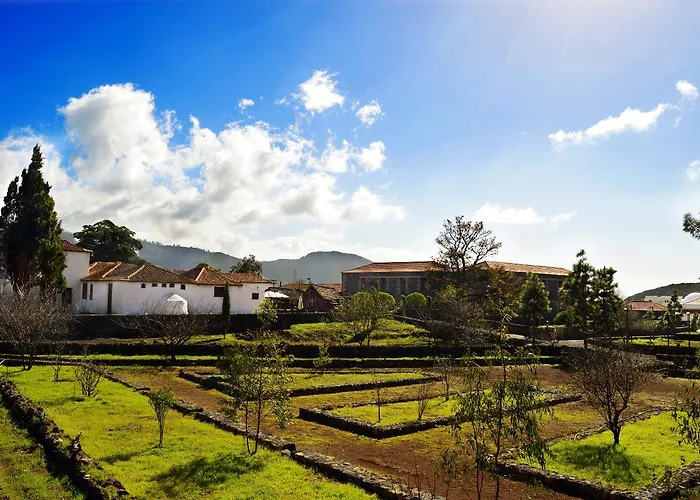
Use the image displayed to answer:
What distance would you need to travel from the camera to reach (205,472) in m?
11.0

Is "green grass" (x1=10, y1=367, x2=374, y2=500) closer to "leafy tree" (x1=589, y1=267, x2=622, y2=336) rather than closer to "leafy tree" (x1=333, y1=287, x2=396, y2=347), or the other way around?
"leafy tree" (x1=333, y1=287, x2=396, y2=347)

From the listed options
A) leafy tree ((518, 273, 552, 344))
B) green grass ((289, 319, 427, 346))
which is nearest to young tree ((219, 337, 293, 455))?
green grass ((289, 319, 427, 346))

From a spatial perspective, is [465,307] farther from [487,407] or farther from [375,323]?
[487,407]

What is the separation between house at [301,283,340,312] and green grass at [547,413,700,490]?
41957mm

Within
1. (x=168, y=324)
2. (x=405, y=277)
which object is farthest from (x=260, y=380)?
(x=405, y=277)

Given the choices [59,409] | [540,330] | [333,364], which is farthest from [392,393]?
[540,330]

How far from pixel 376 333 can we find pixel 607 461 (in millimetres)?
29188

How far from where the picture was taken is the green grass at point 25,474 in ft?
32.6

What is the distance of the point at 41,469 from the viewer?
11352mm

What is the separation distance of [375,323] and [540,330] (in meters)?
15.9

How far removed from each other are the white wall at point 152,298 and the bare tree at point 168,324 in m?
0.58

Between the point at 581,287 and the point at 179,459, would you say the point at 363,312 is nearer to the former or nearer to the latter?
the point at 581,287

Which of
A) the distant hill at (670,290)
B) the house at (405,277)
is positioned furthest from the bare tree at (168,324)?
the distant hill at (670,290)

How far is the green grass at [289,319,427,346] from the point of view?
130ft
